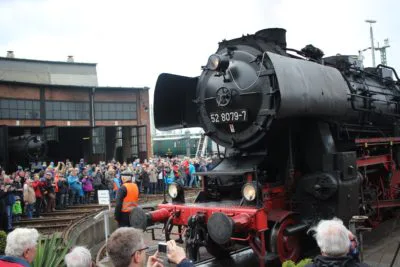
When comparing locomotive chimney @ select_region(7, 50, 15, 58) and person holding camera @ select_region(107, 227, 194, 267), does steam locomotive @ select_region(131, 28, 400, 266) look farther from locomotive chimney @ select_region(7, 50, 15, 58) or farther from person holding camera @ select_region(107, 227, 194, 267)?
locomotive chimney @ select_region(7, 50, 15, 58)

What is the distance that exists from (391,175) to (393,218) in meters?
1.45

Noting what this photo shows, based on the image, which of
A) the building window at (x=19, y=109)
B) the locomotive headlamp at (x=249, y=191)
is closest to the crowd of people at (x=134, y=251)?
the locomotive headlamp at (x=249, y=191)

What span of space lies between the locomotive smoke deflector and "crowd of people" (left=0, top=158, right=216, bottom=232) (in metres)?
2.04

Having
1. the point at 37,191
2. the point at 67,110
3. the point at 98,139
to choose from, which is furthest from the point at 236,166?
the point at 98,139

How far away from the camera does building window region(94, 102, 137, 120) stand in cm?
2494

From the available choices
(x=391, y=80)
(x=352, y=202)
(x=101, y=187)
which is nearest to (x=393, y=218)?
(x=391, y=80)

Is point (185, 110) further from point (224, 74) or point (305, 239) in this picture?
point (305, 239)

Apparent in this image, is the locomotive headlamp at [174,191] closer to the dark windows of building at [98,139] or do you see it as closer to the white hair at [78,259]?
the white hair at [78,259]

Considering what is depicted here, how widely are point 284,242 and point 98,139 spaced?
22.5 metres

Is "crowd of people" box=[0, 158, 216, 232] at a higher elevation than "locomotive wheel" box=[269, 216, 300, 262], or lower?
higher

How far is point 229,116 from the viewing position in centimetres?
616

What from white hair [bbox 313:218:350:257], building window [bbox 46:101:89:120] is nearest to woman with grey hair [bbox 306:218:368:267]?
white hair [bbox 313:218:350:257]

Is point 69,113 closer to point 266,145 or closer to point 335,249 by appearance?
point 266,145

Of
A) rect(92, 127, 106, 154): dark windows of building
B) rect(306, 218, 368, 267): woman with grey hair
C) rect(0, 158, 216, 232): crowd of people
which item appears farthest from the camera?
rect(92, 127, 106, 154): dark windows of building
